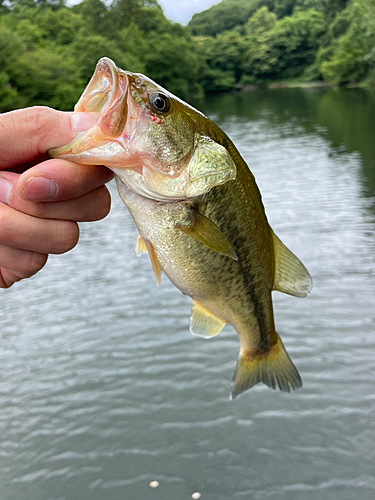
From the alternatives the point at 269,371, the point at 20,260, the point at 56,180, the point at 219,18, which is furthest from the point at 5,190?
the point at 219,18

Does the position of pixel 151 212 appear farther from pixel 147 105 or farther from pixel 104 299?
pixel 104 299

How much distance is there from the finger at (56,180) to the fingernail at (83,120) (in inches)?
4.9

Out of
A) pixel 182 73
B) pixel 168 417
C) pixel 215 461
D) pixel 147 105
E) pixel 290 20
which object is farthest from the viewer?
pixel 290 20

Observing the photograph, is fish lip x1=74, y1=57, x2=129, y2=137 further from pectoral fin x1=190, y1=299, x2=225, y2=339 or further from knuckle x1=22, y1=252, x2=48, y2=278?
pectoral fin x1=190, y1=299, x2=225, y2=339

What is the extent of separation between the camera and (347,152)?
64.8 ft

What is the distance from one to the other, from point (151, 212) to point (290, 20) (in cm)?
10647

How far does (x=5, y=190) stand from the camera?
5.70ft

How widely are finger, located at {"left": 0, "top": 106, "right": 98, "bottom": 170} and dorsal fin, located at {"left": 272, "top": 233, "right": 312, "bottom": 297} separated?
1.26m

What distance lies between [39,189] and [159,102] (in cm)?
56

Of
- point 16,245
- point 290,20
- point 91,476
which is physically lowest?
point 91,476

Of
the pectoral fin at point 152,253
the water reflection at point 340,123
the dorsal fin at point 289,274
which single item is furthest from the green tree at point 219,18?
the pectoral fin at point 152,253

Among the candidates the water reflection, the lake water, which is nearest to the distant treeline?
the water reflection

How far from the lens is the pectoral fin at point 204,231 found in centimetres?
190

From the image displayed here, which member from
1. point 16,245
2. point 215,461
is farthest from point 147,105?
point 215,461
